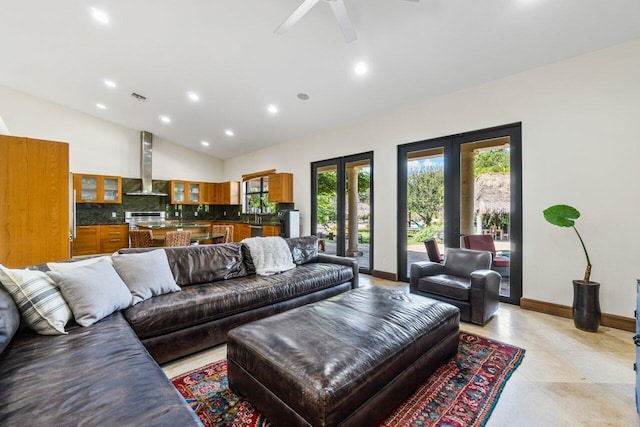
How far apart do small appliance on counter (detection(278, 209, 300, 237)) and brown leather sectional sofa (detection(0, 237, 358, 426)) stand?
120 inches

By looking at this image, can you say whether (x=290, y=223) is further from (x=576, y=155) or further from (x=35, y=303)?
(x=576, y=155)

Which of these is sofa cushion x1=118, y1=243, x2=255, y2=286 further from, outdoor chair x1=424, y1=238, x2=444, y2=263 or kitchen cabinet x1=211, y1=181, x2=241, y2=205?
kitchen cabinet x1=211, y1=181, x2=241, y2=205

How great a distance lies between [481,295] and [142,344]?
10.00 feet

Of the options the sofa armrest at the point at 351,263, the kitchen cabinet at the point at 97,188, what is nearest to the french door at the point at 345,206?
the sofa armrest at the point at 351,263

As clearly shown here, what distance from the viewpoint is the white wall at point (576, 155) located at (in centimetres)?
286

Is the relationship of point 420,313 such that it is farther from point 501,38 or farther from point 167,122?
point 167,122

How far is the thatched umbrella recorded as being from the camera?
379 centimetres

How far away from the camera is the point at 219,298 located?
2.44 metres

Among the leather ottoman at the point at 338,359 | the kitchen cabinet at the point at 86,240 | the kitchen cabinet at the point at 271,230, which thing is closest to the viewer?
the leather ottoman at the point at 338,359

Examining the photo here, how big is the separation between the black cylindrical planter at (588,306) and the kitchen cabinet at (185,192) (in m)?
9.17

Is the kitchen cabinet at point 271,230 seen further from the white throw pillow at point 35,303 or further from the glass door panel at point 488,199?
the white throw pillow at point 35,303

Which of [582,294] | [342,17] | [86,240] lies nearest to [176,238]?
[342,17]

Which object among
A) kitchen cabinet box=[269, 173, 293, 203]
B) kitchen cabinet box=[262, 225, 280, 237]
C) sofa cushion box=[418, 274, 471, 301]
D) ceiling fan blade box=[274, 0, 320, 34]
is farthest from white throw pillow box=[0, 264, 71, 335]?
kitchen cabinet box=[269, 173, 293, 203]

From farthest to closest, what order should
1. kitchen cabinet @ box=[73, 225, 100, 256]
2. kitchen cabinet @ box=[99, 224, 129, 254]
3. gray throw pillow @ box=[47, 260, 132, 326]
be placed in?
kitchen cabinet @ box=[99, 224, 129, 254] → kitchen cabinet @ box=[73, 225, 100, 256] → gray throw pillow @ box=[47, 260, 132, 326]
